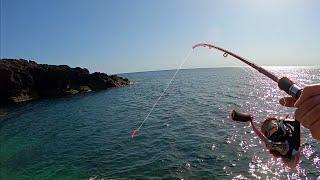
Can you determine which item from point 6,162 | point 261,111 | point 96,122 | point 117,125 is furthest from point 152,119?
point 6,162

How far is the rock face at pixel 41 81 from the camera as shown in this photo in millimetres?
57906

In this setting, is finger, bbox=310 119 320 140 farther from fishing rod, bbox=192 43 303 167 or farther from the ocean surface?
the ocean surface

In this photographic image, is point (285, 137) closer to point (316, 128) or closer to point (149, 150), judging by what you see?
point (316, 128)

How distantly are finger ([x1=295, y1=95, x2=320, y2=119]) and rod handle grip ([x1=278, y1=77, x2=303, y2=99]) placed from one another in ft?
3.22

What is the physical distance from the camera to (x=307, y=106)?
2.22 meters

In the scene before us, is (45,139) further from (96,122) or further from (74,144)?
(96,122)

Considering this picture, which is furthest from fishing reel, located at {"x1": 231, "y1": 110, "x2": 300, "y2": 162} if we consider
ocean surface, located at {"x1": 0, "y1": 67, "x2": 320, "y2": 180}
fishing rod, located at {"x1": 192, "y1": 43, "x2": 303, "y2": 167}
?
ocean surface, located at {"x1": 0, "y1": 67, "x2": 320, "y2": 180}

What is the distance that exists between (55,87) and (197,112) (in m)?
45.1

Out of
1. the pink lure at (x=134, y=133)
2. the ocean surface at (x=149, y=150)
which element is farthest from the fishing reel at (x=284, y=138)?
the pink lure at (x=134, y=133)

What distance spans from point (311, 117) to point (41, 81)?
71.0m

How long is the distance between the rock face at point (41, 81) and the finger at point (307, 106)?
60141mm

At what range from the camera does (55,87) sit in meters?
68.3

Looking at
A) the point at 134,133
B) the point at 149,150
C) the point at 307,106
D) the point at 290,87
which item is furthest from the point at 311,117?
the point at 134,133

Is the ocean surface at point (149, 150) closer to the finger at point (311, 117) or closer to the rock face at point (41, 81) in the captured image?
the finger at point (311, 117)
